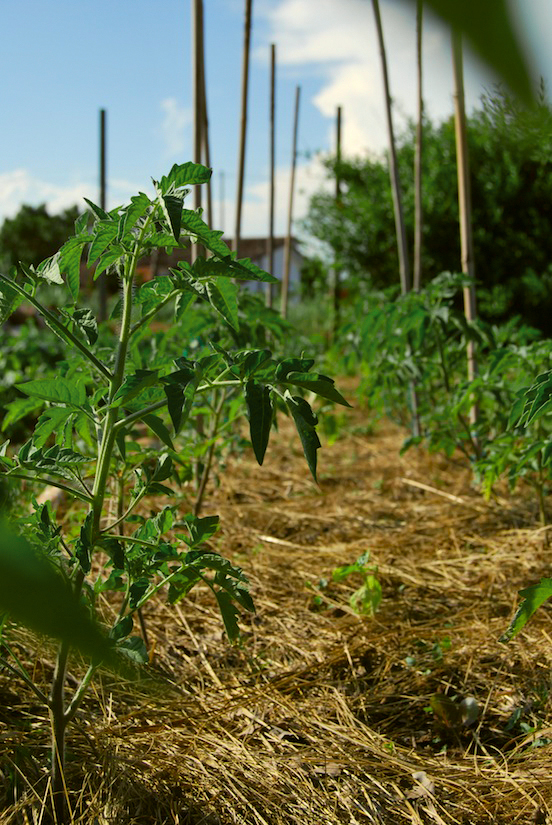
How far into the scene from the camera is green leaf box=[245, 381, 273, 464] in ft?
3.39

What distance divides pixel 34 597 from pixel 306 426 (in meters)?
0.91

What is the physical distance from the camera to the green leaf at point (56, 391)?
4.06 feet

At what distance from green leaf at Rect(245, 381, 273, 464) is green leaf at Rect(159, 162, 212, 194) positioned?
29 centimetres

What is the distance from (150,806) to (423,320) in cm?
198

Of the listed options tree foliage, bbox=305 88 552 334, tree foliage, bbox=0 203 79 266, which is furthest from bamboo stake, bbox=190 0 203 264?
tree foliage, bbox=0 203 79 266

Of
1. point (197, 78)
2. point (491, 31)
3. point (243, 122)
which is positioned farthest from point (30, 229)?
point (491, 31)

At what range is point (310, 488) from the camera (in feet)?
12.2

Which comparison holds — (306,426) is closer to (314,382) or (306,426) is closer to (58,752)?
(314,382)

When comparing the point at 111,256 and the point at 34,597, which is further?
the point at 111,256

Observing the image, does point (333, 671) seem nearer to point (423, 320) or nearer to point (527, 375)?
point (527, 375)

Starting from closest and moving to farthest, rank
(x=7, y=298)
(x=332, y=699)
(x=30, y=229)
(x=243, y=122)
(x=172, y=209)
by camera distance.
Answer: (x=172, y=209) < (x=7, y=298) < (x=332, y=699) < (x=243, y=122) < (x=30, y=229)

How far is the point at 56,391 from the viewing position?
1.25 meters

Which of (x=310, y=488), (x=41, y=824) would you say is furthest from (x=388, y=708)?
(x=310, y=488)

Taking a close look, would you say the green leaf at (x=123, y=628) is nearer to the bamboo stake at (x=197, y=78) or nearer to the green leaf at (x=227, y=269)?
the green leaf at (x=227, y=269)
